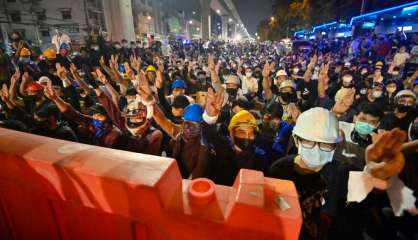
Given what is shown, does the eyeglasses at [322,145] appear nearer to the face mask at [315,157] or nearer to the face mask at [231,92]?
the face mask at [315,157]

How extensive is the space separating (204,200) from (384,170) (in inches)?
64.8

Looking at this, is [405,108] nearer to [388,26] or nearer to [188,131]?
[188,131]

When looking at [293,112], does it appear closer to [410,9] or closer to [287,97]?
[287,97]

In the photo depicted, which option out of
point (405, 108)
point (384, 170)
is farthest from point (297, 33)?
point (384, 170)

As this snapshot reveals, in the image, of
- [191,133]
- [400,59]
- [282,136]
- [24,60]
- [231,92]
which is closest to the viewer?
[191,133]

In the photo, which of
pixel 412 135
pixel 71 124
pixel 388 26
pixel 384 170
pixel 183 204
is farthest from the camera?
pixel 388 26

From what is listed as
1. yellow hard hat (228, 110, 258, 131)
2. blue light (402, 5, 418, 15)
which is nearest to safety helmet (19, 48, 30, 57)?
yellow hard hat (228, 110, 258, 131)

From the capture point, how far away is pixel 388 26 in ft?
75.8

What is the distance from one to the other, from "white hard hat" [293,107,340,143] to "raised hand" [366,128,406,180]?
43 cm

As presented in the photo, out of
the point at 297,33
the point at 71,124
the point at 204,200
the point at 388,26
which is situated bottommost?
the point at 71,124

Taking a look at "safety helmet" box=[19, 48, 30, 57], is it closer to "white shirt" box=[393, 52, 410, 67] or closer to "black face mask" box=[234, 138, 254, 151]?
"black face mask" box=[234, 138, 254, 151]

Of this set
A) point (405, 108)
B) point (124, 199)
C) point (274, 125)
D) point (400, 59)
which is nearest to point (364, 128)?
point (274, 125)

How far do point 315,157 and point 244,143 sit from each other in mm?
1065

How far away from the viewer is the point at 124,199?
1292 mm
